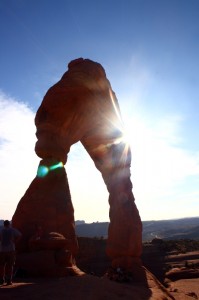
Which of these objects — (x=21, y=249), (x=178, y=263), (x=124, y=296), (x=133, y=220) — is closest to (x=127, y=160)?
(x=133, y=220)

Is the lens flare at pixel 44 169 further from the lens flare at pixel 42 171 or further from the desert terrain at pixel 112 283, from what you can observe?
the desert terrain at pixel 112 283

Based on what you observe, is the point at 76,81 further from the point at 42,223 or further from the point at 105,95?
the point at 42,223

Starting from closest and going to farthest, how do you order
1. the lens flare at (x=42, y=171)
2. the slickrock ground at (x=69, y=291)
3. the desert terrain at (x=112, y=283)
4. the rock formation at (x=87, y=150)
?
the slickrock ground at (x=69, y=291) < the desert terrain at (x=112, y=283) < the rock formation at (x=87, y=150) < the lens flare at (x=42, y=171)

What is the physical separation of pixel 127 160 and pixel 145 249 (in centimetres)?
1597

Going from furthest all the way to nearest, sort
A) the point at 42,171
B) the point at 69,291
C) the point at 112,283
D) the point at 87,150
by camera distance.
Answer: the point at 87,150 → the point at 42,171 → the point at 112,283 → the point at 69,291

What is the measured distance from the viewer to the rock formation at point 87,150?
13.2 m

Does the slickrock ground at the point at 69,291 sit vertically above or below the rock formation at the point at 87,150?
below

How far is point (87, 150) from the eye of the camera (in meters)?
17.7

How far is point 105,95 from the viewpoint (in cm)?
1703

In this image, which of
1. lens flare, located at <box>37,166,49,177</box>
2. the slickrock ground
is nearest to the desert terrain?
the slickrock ground

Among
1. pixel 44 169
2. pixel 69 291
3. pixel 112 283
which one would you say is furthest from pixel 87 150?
pixel 69 291

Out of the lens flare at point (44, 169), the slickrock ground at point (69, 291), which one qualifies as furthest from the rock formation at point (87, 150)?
the slickrock ground at point (69, 291)

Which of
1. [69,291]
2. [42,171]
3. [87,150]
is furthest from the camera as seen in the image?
[87,150]

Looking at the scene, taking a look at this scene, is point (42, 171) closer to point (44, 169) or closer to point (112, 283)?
point (44, 169)
